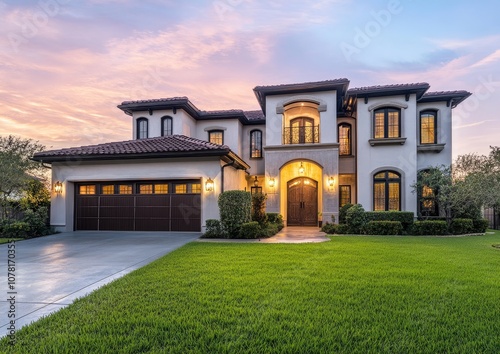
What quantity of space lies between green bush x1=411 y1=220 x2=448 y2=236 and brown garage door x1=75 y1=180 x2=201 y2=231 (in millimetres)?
9788

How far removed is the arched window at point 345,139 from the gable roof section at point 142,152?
6.88 metres

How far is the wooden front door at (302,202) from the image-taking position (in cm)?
1767

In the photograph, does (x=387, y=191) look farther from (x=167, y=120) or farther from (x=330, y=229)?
(x=167, y=120)

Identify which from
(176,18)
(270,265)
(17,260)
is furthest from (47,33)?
(270,265)

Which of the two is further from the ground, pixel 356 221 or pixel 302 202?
pixel 302 202

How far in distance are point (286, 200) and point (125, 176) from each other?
9.16m

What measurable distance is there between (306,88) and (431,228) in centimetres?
896

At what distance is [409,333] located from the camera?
3.28 meters

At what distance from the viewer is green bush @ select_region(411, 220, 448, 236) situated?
42.5ft

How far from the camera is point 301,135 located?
1684 cm

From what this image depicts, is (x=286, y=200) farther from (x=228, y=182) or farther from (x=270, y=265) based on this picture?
(x=270, y=265)

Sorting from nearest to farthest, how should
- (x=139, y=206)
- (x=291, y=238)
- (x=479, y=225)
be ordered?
(x=291, y=238) < (x=139, y=206) < (x=479, y=225)

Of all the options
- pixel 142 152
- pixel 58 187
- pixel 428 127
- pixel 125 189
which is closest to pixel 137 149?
pixel 142 152

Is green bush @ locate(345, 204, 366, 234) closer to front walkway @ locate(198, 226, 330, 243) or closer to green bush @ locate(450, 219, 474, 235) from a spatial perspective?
front walkway @ locate(198, 226, 330, 243)
